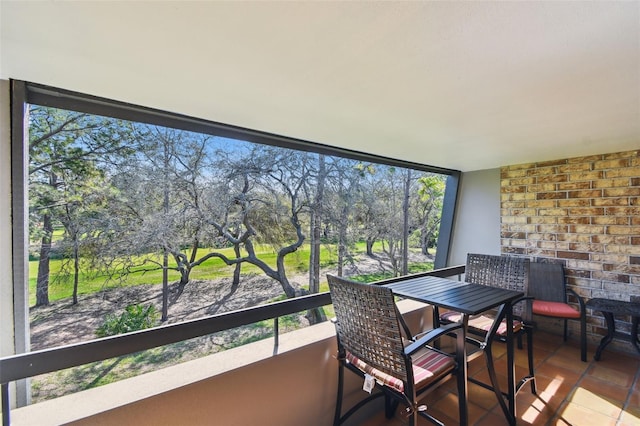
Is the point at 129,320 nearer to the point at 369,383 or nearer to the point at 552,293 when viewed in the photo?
the point at 369,383

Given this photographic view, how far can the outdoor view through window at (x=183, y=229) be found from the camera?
9.20 ft

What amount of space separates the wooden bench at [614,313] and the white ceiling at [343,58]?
5.61ft

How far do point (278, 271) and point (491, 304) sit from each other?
11.7ft

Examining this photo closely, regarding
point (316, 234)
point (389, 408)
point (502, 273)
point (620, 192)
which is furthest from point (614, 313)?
point (316, 234)

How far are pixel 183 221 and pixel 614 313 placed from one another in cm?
473

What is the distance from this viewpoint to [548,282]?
10.5 feet

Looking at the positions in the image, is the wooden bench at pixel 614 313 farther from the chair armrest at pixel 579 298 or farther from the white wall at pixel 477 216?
the white wall at pixel 477 216

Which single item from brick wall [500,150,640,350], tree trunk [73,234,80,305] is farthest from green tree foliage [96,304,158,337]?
brick wall [500,150,640,350]

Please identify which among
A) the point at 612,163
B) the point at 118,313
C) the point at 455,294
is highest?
the point at 612,163

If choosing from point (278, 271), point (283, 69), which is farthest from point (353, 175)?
point (283, 69)

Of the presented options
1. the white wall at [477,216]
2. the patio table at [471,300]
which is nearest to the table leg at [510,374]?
the patio table at [471,300]

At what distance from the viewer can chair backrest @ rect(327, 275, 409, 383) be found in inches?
53.8

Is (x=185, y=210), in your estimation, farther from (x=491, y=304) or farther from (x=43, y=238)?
(x=491, y=304)

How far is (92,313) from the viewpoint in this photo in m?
3.21
